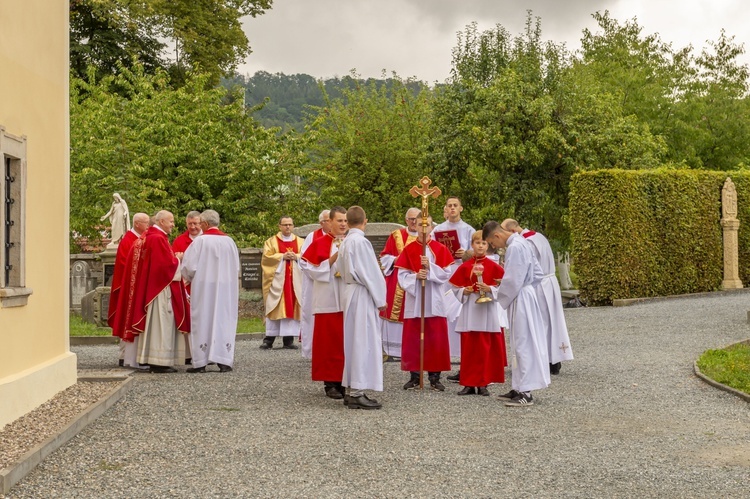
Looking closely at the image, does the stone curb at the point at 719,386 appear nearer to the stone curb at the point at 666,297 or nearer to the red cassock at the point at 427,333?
the red cassock at the point at 427,333

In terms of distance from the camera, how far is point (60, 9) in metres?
11.3

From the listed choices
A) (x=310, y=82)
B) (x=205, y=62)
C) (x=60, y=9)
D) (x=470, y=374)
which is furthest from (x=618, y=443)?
(x=310, y=82)

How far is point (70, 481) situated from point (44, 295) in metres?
3.98

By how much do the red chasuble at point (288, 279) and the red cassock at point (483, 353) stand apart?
17.8 ft

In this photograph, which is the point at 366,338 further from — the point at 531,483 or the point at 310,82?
Result: the point at 310,82

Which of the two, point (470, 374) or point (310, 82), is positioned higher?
point (310, 82)

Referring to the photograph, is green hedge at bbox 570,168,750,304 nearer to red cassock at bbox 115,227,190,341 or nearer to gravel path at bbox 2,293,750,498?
gravel path at bbox 2,293,750,498

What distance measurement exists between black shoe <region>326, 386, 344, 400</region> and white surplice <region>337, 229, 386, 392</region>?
384 millimetres

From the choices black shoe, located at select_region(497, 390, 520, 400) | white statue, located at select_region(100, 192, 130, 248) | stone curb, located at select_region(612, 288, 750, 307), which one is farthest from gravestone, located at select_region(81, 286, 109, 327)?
stone curb, located at select_region(612, 288, 750, 307)

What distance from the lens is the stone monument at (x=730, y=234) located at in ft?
90.3

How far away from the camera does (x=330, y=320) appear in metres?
10.9

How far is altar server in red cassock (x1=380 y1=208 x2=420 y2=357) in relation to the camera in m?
12.8

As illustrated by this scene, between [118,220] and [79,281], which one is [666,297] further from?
[79,281]

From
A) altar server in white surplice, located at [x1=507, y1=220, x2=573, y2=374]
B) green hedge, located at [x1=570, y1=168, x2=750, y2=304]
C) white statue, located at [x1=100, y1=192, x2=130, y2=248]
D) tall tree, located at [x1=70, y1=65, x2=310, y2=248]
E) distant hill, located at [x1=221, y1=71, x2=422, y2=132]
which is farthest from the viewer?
distant hill, located at [x1=221, y1=71, x2=422, y2=132]
